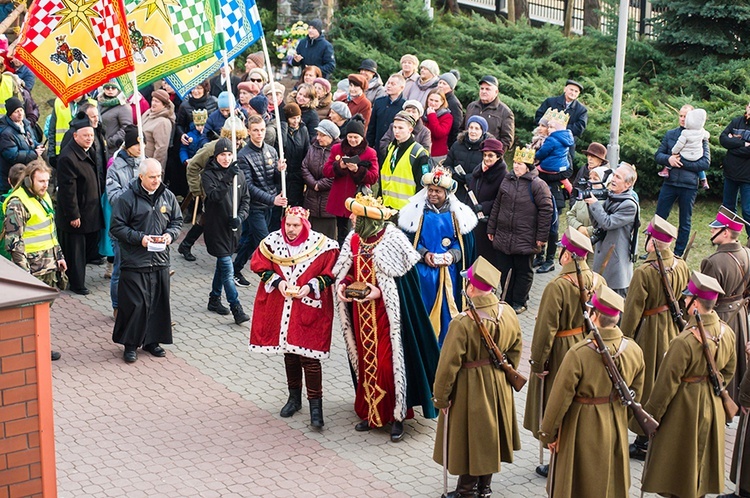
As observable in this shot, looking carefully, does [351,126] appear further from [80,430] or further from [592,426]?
[592,426]

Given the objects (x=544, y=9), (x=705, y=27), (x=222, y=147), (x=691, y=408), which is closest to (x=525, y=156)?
(x=222, y=147)

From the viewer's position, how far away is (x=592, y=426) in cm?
722

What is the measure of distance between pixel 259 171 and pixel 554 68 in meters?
7.55

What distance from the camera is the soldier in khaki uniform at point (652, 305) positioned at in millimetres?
8867

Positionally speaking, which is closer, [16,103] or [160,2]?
[160,2]

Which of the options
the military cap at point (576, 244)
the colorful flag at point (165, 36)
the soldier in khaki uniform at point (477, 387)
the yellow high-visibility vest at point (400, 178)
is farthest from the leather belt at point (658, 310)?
the colorful flag at point (165, 36)

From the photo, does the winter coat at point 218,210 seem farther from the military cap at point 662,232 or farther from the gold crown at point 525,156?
the military cap at point 662,232

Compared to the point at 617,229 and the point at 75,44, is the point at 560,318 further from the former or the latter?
the point at 75,44

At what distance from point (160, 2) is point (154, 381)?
4.00 m

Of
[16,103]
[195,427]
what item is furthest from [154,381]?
[16,103]

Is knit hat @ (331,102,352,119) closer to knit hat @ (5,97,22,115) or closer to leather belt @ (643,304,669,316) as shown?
knit hat @ (5,97,22,115)

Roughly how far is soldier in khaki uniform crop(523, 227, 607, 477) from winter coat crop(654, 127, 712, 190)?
16.4 ft

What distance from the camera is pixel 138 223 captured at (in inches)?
406

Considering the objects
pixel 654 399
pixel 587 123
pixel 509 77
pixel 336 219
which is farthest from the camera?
pixel 509 77
